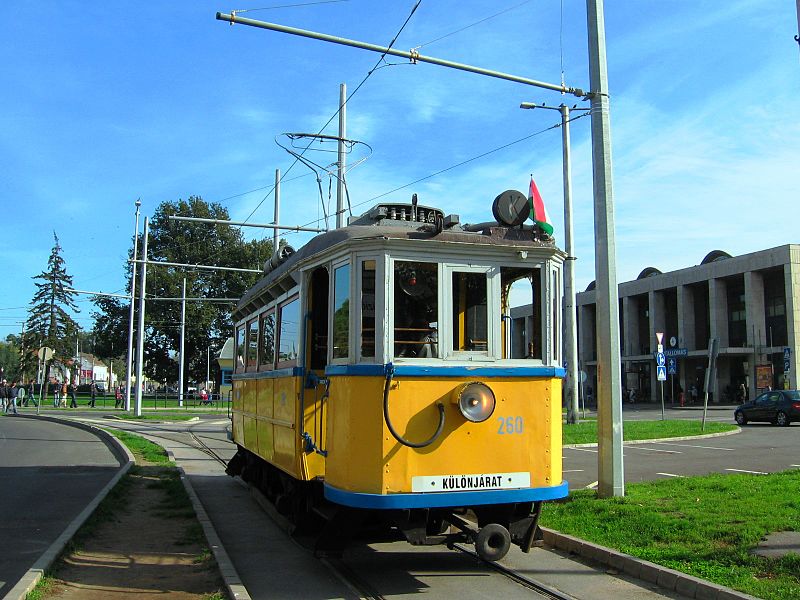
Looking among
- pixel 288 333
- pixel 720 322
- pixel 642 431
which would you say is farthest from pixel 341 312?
pixel 720 322

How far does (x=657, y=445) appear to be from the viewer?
18.4m

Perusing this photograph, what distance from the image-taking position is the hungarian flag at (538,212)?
23.5ft

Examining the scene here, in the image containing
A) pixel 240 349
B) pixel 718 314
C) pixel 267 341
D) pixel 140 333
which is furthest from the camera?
pixel 718 314

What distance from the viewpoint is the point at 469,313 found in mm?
6695

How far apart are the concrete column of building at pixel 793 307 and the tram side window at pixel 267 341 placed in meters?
44.3

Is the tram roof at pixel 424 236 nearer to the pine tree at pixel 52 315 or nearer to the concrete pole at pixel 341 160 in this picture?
the concrete pole at pixel 341 160

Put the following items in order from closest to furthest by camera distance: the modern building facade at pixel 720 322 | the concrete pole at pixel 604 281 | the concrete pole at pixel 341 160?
the concrete pole at pixel 604 281 → the concrete pole at pixel 341 160 → the modern building facade at pixel 720 322

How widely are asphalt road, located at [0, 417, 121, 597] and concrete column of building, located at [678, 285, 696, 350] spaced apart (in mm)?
44201

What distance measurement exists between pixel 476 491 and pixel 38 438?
20691mm

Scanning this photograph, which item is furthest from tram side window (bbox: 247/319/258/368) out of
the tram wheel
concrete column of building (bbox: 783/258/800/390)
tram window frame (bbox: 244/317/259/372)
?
concrete column of building (bbox: 783/258/800/390)

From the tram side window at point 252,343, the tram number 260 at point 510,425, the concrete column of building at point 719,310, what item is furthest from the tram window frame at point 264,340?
the concrete column of building at point 719,310

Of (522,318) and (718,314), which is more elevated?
(718,314)

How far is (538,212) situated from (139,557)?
213 inches

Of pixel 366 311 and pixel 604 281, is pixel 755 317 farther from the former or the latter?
pixel 366 311
